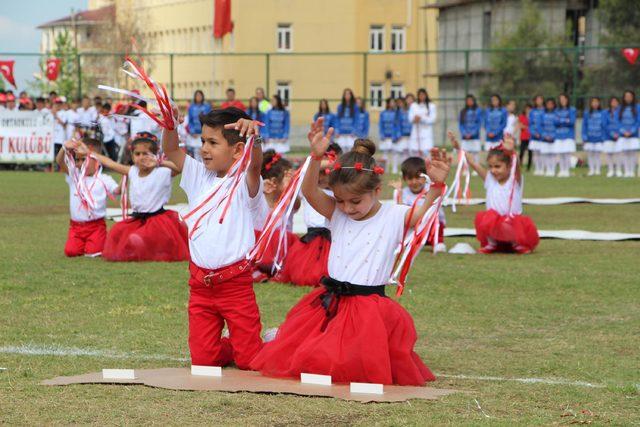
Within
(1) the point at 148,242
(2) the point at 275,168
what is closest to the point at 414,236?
(2) the point at 275,168

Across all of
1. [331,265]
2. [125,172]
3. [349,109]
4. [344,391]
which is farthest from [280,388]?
Result: [349,109]

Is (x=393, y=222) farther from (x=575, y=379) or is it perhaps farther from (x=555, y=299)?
(x=555, y=299)

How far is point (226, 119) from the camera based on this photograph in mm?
6785

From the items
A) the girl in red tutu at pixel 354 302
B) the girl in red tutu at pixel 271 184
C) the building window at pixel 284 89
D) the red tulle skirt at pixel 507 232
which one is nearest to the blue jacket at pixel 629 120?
the red tulle skirt at pixel 507 232

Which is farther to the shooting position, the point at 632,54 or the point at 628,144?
the point at 632,54

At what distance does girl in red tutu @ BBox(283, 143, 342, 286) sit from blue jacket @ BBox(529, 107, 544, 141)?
2056cm

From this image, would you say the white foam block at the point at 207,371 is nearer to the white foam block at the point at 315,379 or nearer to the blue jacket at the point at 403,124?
the white foam block at the point at 315,379

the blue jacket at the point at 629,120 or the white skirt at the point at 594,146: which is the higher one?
the blue jacket at the point at 629,120

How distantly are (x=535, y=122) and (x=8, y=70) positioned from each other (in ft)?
46.6

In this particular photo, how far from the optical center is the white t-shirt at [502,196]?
1340 cm

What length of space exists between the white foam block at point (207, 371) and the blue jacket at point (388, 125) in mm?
24644

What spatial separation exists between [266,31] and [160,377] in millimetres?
63142

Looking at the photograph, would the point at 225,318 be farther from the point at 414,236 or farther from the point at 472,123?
the point at 472,123

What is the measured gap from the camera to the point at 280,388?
6.06 m
